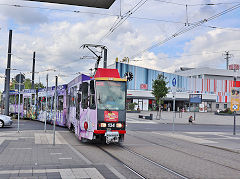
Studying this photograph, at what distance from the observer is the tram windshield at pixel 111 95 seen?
40.9 feet

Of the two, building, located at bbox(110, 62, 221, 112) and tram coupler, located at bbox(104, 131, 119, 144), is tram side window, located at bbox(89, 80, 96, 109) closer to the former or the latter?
tram coupler, located at bbox(104, 131, 119, 144)

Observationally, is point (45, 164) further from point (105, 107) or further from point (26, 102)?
point (26, 102)

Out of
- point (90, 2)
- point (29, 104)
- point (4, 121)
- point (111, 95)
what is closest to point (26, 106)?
point (29, 104)

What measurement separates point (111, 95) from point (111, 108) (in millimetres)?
598

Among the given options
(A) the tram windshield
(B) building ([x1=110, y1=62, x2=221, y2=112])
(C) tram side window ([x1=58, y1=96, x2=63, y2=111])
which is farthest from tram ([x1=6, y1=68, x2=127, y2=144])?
(B) building ([x1=110, y1=62, x2=221, y2=112])

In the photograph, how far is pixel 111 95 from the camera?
1269 centimetres

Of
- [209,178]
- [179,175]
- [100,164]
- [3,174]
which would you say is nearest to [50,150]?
[100,164]

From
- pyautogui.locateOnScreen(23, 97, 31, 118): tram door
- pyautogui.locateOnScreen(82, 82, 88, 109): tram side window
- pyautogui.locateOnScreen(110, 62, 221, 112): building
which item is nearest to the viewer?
pyautogui.locateOnScreen(82, 82, 88, 109): tram side window

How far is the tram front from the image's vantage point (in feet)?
40.2

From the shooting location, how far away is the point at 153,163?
9539mm

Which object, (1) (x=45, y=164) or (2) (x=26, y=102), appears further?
(2) (x=26, y=102)

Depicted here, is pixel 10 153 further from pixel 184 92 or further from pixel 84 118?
pixel 184 92

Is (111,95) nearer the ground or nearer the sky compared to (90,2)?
nearer the ground

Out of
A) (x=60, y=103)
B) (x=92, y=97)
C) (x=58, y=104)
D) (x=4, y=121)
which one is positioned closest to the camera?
(x=92, y=97)
